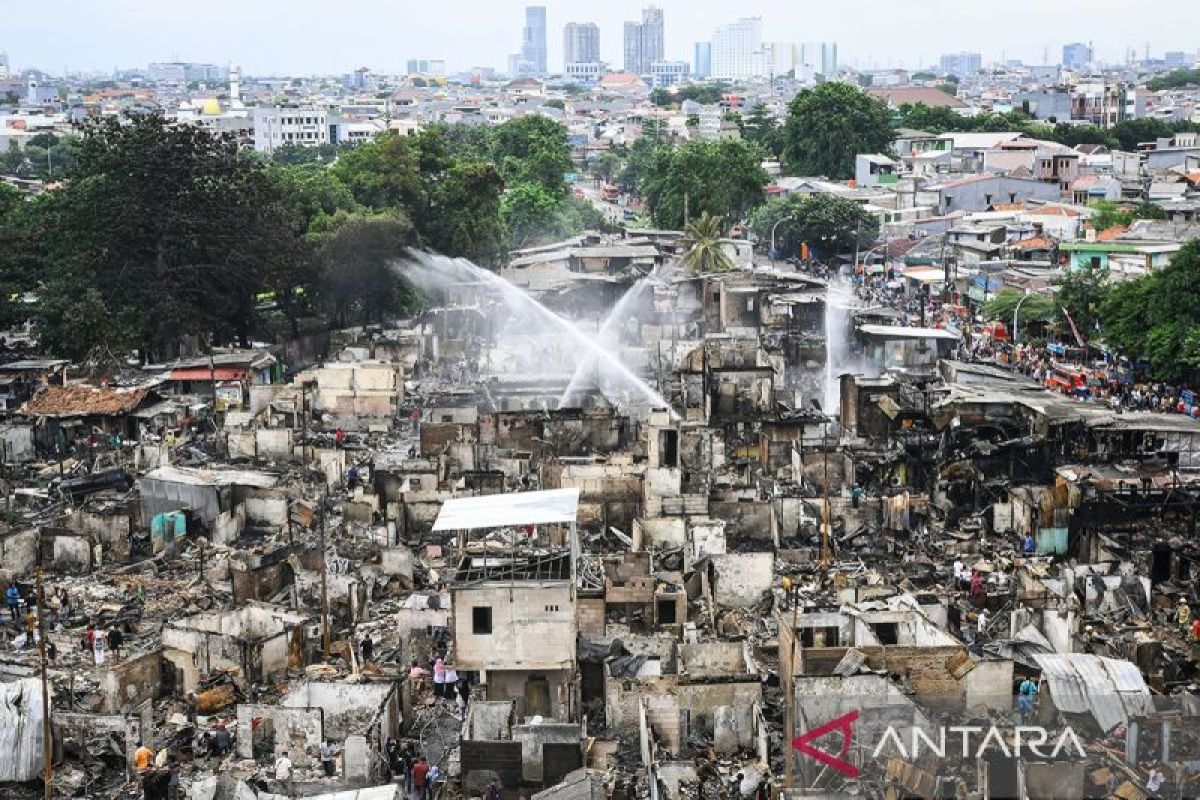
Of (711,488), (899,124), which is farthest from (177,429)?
(899,124)

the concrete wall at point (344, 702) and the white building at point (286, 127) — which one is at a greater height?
the white building at point (286, 127)

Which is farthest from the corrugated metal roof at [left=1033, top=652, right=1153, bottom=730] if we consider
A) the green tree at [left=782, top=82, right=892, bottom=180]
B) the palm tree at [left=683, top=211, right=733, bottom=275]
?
the green tree at [left=782, top=82, right=892, bottom=180]

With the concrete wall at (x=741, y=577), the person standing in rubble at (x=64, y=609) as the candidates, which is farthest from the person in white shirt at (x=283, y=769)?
the concrete wall at (x=741, y=577)

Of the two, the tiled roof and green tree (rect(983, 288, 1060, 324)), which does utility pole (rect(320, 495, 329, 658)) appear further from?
the tiled roof

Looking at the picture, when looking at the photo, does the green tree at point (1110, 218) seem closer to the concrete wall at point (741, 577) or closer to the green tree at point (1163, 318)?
the green tree at point (1163, 318)

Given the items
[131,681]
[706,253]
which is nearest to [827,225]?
[706,253]
